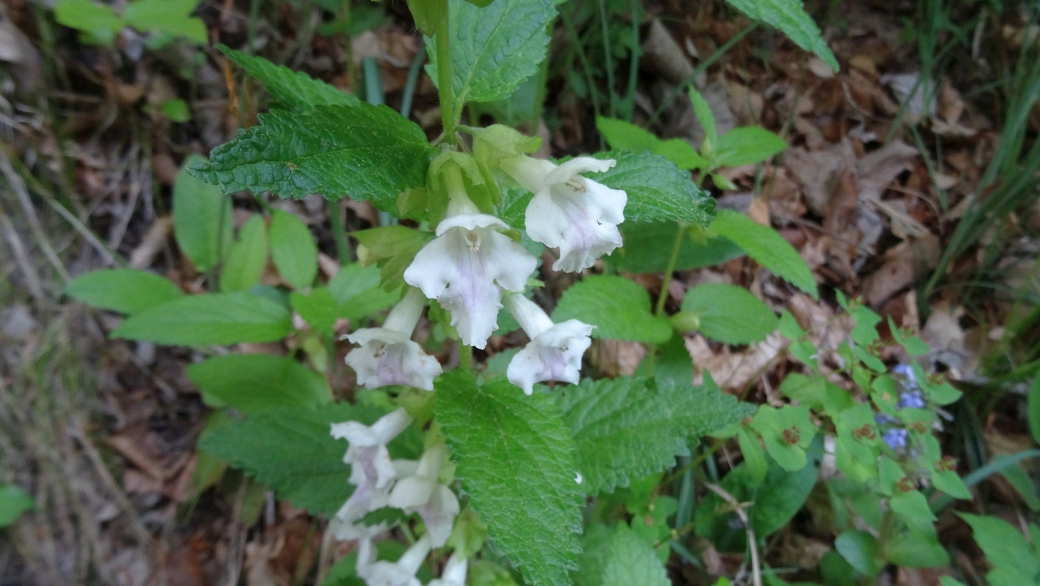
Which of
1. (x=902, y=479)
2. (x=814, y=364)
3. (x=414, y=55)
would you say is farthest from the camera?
(x=414, y=55)

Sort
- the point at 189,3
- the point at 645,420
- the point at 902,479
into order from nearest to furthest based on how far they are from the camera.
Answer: the point at 645,420 < the point at 902,479 < the point at 189,3

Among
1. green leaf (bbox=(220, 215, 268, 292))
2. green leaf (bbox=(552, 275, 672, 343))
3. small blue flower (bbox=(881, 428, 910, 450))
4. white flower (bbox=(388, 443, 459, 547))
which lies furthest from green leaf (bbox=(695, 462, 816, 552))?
green leaf (bbox=(220, 215, 268, 292))

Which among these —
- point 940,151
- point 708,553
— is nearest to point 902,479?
point 708,553

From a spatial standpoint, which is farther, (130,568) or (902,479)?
(130,568)

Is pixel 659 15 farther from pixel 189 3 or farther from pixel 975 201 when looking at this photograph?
pixel 189 3

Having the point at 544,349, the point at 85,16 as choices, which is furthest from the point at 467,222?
the point at 85,16

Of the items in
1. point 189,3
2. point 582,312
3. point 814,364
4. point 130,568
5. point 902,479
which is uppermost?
point 189,3

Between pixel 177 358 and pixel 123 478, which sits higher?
pixel 177 358

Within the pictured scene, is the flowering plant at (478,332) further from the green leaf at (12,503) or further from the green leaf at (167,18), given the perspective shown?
the green leaf at (12,503)

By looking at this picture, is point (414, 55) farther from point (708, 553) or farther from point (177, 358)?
point (708, 553)
